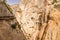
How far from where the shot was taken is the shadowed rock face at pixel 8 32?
113 cm

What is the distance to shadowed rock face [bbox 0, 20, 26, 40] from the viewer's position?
1.13 m

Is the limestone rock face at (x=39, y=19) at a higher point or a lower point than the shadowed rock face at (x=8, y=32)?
lower

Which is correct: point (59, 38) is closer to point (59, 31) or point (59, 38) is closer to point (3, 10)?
point (59, 31)

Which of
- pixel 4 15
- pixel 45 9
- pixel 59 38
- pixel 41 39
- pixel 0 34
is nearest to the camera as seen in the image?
pixel 0 34

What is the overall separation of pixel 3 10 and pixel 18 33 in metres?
0.18

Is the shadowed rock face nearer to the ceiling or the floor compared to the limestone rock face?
nearer to the ceiling

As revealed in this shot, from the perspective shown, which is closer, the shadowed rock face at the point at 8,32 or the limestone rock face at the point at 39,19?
the shadowed rock face at the point at 8,32

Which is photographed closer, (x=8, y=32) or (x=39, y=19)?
(x=8, y=32)

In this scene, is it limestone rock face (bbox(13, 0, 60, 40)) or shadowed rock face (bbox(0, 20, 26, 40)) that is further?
limestone rock face (bbox(13, 0, 60, 40))

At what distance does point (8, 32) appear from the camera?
1.16 metres

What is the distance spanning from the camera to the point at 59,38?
28.6 feet

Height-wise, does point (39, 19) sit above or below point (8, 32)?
below

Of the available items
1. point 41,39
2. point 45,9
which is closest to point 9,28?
point 41,39

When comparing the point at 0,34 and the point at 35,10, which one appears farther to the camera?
the point at 35,10
